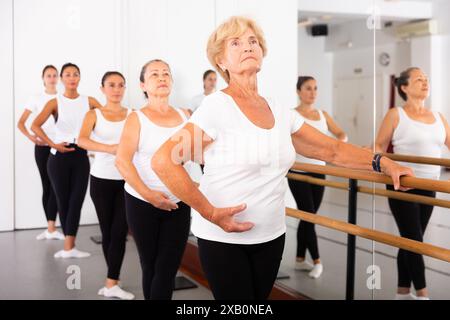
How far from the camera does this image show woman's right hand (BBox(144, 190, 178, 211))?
2666 mm

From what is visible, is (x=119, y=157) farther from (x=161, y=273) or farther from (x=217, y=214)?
(x=217, y=214)

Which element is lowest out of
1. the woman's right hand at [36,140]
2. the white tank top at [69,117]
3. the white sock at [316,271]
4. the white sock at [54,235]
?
the white sock at [316,271]

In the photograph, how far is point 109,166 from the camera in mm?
3240

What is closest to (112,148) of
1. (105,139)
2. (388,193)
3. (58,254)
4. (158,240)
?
(105,139)

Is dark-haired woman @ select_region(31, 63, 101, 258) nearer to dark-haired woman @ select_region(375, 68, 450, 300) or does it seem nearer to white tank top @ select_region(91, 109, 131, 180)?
white tank top @ select_region(91, 109, 131, 180)

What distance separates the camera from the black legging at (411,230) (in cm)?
260

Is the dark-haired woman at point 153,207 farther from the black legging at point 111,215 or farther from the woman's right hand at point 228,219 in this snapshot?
the woman's right hand at point 228,219

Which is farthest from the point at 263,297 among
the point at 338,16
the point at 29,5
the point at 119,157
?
the point at 29,5

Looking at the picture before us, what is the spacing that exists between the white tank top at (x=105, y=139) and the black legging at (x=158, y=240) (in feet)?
1.35

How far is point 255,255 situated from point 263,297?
0.62ft

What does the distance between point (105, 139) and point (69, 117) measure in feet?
0.77

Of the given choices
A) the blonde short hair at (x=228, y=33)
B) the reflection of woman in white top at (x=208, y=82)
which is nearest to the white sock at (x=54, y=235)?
the reflection of woman in white top at (x=208, y=82)

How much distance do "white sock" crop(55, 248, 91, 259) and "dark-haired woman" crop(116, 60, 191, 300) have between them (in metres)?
0.63

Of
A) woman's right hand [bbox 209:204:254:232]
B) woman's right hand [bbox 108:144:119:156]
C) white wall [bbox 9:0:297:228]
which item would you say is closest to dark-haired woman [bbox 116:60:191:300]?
woman's right hand [bbox 108:144:119:156]
